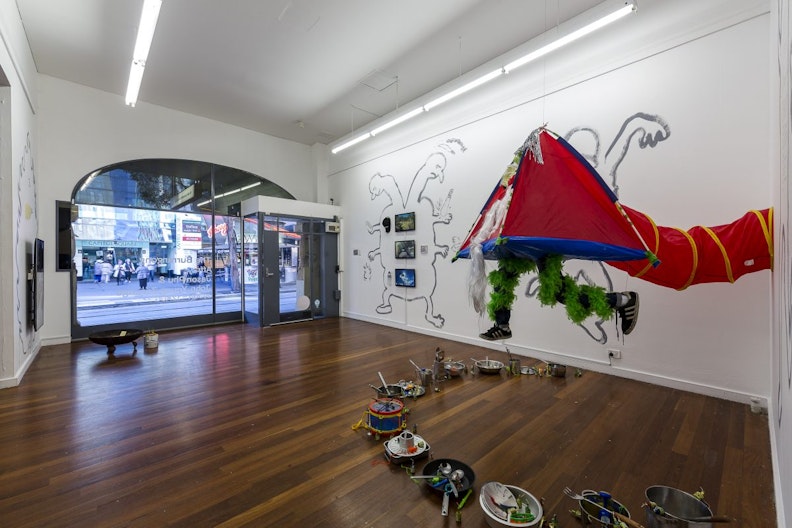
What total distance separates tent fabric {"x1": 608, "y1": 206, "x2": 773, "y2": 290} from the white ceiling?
2.86 meters

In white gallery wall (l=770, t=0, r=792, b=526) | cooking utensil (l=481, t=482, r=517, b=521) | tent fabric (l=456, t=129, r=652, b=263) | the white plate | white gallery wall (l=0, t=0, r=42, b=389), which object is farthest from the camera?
white gallery wall (l=0, t=0, r=42, b=389)

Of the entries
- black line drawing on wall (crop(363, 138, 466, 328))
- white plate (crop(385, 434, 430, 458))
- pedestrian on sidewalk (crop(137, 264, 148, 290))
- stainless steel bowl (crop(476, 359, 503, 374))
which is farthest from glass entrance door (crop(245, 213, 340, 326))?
white plate (crop(385, 434, 430, 458))

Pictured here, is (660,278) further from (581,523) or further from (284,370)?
(284,370)

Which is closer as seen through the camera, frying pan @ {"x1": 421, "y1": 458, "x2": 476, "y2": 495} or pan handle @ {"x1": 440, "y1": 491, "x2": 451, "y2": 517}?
pan handle @ {"x1": 440, "y1": 491, "x2": 451, "y2": 517}

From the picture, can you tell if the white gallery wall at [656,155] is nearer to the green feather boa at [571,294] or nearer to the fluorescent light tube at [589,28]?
the fluorescent light tube at [589,28]

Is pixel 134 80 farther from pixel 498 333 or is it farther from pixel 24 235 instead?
pixel 498 333

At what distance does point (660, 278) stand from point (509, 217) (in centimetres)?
134

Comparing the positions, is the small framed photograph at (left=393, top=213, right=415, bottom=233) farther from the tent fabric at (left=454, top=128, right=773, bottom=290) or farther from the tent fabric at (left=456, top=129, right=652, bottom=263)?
the tent fabric at (left=456, top=129, right=652, bottom=263)

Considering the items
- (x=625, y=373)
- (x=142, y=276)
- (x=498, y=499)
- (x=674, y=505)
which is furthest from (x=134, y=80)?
(x=625, y=373)

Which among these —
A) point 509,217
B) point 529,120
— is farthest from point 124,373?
point 529,120

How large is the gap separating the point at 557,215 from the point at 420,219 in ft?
13.1

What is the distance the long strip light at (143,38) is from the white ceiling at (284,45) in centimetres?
60

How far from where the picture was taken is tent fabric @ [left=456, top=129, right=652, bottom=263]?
79.5 inches

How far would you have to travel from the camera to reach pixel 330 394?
330 centimetres
